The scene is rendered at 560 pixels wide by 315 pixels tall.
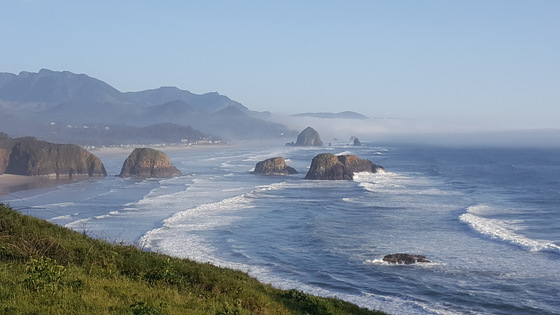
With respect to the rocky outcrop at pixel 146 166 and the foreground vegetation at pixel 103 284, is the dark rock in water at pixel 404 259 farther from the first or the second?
the rocky outcrop at pixel 146 166

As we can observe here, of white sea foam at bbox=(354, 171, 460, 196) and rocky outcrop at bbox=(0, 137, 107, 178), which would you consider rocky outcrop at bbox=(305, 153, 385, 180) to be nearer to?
white sea foam at bbox=(354, 171, 460, 196)

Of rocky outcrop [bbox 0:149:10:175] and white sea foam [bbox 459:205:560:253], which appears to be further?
rocky outcrop [bbox 0:149:10:175]

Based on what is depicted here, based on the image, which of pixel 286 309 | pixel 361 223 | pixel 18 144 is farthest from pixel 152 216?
pixel 18 144

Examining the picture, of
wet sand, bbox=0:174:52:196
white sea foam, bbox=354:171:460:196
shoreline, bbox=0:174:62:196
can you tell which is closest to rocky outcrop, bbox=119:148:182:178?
shoreline, bbox=0:174:62:196

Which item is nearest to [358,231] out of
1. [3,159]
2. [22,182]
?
[22,182]

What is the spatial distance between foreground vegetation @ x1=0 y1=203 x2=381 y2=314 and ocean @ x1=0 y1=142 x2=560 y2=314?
4579 mm

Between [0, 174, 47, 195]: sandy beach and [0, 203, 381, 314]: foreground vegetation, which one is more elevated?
[0, 203, 381, 314]: foreground vegetation

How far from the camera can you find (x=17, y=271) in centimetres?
1155

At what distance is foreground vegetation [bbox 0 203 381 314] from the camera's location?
970 cm

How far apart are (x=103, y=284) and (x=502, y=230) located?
37480 millimetres

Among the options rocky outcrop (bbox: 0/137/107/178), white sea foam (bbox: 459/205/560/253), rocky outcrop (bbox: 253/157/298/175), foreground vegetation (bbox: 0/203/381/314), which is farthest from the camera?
rocky outcrop (bbox: 253/157/298/175)

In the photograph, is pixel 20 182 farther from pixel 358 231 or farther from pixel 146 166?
pixel 358 231

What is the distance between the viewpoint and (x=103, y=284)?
37.0 ft

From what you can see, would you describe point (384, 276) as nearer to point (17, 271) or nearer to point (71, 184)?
point (17, 271)
